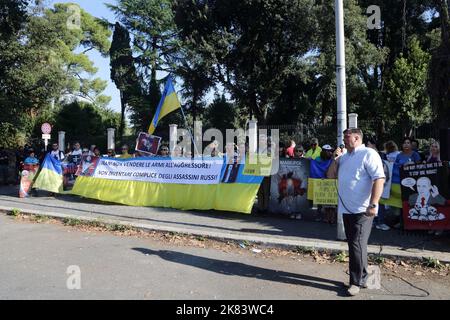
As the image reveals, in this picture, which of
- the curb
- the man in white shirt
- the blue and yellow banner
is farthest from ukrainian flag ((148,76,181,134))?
the man in white shirt

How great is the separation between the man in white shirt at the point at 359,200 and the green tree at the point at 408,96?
85.3ft

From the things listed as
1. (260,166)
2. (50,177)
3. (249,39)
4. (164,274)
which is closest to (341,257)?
(164,274)

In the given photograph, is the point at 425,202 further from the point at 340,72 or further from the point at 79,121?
the point at 79,121

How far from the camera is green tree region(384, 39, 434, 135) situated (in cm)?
2938

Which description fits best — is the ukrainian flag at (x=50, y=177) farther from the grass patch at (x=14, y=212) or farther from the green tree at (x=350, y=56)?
the green tree at (x=350, y=56)

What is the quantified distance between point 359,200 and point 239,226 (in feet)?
13.4

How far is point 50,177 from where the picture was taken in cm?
1346

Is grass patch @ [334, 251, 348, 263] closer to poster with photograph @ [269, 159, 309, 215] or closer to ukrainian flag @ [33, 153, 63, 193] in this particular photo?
poster with photograph @ [269, 159, 309, 215]

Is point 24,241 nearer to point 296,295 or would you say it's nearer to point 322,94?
point 296,295

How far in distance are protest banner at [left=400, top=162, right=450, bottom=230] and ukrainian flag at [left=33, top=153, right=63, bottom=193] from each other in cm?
981
